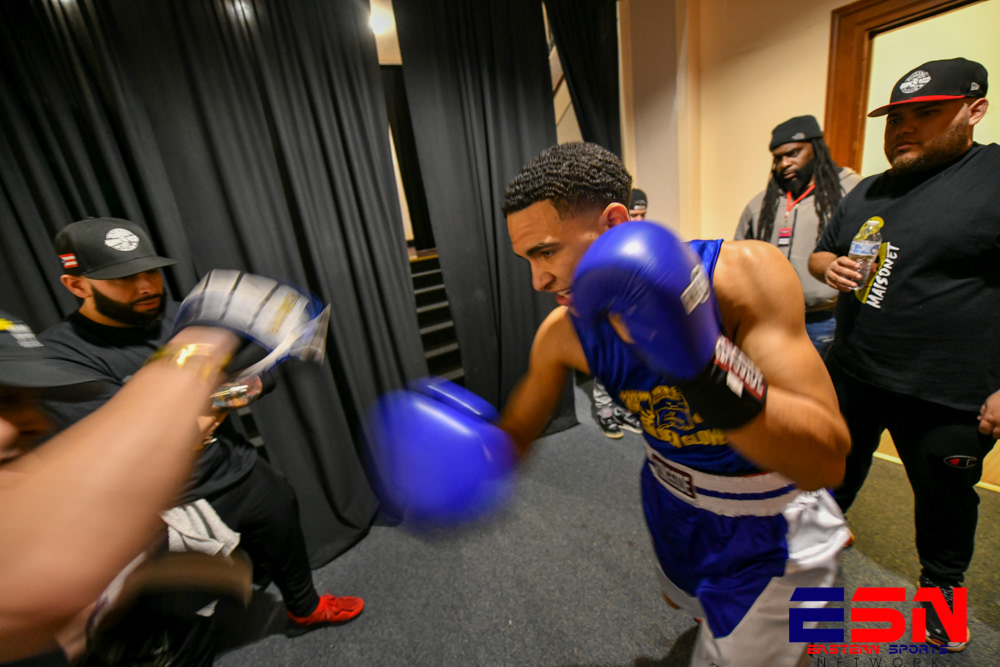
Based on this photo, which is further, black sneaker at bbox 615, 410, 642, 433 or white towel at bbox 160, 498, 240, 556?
black sneaker at bbox 615, 410, 642, 433

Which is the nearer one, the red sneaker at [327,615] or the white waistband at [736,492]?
the white waistband at [736,492]

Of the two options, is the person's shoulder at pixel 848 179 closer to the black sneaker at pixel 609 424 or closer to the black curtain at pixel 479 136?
the black curtain at pixel 479 136

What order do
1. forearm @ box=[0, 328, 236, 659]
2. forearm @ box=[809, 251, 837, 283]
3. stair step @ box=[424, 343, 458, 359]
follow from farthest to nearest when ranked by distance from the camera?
stair step @ box=[424, 343, 458, 359] < forearm @ box=[809, 251, 837, 283] < forearm @ box=[0, 328, 236, 659]

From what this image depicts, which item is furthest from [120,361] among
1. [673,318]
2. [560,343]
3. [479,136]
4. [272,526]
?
[479,136]

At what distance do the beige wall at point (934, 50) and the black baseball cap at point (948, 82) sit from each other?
1372 millimetres

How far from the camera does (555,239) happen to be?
34.5 inches

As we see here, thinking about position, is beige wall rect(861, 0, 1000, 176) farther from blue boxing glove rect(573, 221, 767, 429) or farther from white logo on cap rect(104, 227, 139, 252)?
white logo on cap rect(104, 227, 139, 252)

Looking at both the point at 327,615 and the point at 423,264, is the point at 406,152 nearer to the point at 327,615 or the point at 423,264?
the point at 423,264

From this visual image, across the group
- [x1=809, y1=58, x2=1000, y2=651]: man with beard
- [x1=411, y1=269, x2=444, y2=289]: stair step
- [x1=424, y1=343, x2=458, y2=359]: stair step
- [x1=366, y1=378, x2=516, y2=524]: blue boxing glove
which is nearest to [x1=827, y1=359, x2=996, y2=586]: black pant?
[x1=809, y1=58, x2=1000, y2=651]: man with beard

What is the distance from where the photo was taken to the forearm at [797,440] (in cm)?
57

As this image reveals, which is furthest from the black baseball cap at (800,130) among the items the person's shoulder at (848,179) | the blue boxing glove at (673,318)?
the blue boxing glove at (673,318)

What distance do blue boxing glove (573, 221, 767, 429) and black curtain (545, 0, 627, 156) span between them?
8.51 feet

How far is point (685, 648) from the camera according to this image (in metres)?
1.38

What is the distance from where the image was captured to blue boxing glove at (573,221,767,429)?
539mm
